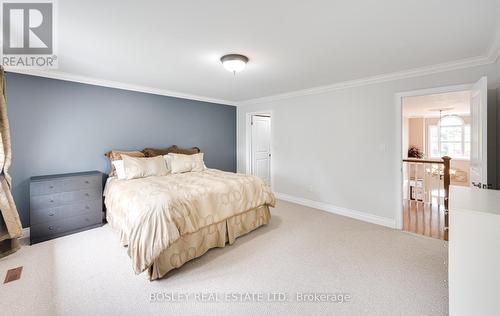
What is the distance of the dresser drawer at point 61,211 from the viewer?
2.72 metres

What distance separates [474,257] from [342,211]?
2623 millimetres

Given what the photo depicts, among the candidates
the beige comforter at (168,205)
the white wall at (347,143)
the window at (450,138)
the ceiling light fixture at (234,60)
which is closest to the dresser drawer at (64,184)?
the beige comforter at (168,205)

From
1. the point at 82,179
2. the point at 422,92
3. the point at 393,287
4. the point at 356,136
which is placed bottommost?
the point at 393,287

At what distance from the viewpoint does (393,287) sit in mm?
1920

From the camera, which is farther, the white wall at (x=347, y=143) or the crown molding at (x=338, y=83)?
the white wall at (x=347, y=143)

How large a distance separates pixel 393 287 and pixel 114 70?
415 cm

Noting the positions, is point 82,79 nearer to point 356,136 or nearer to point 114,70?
point 114,70

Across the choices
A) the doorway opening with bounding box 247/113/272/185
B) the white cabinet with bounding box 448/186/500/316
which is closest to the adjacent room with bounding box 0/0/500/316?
the white cabinet with bounding box 448/186/500/316

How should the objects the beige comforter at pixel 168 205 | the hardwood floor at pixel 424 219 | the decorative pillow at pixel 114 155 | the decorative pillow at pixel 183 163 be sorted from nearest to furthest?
the beige comforter at pixel 168 205
the hardwood floor at pixel 424 219
the decorative pillow at pixel 114 155
the decorative pillow at pixel 183 163

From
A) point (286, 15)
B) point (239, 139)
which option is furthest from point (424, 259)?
point (239, 139)

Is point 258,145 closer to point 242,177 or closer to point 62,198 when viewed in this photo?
point 242,177

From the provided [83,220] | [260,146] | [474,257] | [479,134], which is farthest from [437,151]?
[83,220]

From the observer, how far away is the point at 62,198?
2.89 m

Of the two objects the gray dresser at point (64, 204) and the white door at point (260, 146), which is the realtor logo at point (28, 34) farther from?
the white door at point (260, 146)
